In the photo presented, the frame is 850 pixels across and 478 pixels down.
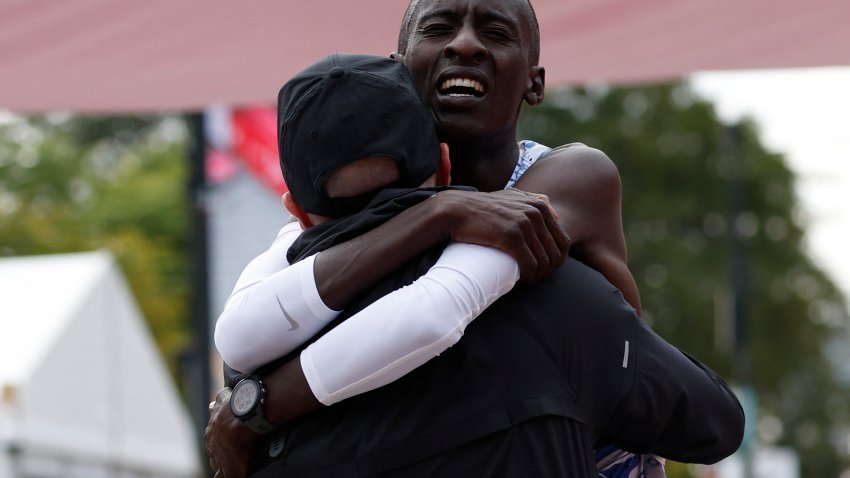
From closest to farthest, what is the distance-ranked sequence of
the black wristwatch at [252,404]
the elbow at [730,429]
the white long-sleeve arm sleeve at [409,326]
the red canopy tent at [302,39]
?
the white long-sleeve arm sleeve at [409,326], the black wristwatch at [252,404], the elbow at [730,429], the red canopy tent at [302,39]

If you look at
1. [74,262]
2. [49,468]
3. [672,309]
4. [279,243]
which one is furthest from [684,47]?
[672,309]

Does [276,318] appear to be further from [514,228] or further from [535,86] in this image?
[535,86]

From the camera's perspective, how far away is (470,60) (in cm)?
237

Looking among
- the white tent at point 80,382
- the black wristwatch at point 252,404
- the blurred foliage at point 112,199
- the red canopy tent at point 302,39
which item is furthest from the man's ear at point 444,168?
the blurred foliage at point 112,199

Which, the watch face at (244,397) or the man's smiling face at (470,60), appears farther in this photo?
the man's smiling face at (470,60)

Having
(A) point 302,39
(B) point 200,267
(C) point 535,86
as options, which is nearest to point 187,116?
(B) point 200,267

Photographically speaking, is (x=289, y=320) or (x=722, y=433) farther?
(x=722, y=433)

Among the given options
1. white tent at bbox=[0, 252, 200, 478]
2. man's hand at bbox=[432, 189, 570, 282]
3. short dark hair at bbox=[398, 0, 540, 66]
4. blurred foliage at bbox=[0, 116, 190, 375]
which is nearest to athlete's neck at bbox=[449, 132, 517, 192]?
short dark hair at bbox=[398, 0, 540, 66]

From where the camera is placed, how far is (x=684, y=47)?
408cm

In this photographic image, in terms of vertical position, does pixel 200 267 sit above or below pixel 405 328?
below

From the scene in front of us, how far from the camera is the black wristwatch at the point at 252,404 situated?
204 cm

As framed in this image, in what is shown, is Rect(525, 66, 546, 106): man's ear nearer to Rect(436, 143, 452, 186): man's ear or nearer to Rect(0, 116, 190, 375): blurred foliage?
Rect(436, 143, 452, 186): man's ear

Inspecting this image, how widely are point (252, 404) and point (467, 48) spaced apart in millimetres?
734

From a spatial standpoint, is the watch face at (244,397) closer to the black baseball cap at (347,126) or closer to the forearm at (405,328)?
the forearm at (405,328)
